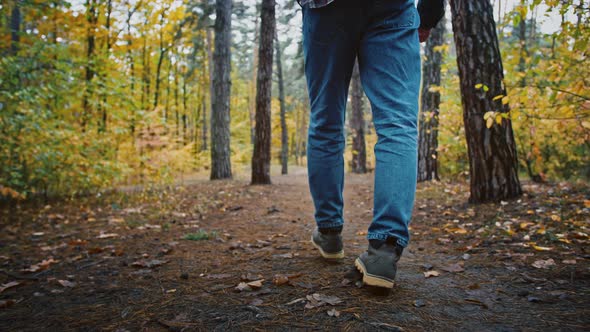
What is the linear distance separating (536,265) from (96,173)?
6.00m

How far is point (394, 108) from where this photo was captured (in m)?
1.56

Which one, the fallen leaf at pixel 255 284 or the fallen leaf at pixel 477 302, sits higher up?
the fallen leaf at pixel 477 302

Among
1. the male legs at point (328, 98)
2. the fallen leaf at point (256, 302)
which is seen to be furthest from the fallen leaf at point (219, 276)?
the male legs at point (328, 98)

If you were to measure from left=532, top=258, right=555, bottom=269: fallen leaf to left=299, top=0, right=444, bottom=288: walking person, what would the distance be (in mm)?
874

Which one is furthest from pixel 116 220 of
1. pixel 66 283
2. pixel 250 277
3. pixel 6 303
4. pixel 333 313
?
pixel 333 313

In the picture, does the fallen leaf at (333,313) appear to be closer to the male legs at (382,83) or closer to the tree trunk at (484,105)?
the male legs at (382,83)

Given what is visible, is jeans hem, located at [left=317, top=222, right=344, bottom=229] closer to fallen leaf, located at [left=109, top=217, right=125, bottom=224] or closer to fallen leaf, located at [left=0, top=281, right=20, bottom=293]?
fallen leaf, located at [left=0, top=281, right=20, bottom=293]

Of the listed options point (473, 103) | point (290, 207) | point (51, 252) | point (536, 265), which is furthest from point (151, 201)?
point (536, 265)

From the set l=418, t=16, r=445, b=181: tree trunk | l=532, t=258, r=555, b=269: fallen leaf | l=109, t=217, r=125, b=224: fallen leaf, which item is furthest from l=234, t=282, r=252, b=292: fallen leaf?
l=418, t=16, r=445, b=181: tree trunk

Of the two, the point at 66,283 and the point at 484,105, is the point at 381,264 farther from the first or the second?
the point at 484,105

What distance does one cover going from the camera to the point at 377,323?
121 centimetres

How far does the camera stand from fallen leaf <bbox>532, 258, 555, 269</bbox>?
68.2 inches

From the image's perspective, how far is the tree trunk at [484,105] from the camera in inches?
140

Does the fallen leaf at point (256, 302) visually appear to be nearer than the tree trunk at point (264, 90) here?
Yes
